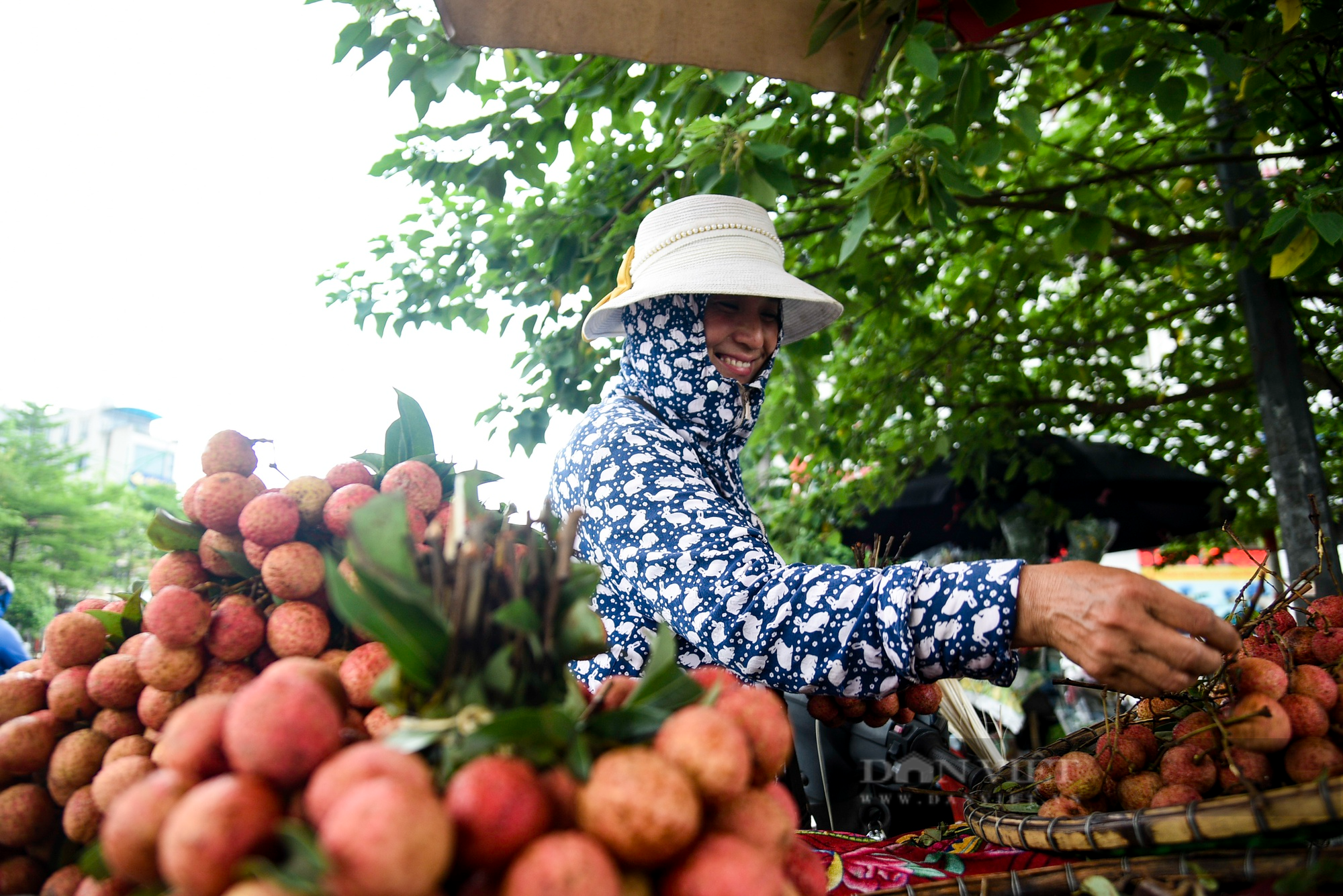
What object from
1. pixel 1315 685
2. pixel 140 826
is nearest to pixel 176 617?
pixel 140 826

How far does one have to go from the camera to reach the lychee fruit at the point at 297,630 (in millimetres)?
1044

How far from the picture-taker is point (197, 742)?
69 cm

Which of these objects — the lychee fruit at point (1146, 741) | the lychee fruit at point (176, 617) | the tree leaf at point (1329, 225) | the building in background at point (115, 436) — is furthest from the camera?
the building in background at point (115, 436)

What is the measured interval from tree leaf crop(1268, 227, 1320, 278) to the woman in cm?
158

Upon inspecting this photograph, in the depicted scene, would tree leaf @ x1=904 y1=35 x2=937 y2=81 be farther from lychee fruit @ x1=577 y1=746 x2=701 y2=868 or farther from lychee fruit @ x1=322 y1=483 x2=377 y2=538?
lychee fruit @ x1=577 y1=746 x2=701 y2=868

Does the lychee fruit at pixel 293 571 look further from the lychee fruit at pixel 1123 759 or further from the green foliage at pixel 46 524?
the green foliage at pixel 46 524

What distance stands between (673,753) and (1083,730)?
1.22 m

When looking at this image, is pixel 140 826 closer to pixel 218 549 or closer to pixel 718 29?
pixel 218 549

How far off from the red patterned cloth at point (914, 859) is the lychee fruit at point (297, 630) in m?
0.83

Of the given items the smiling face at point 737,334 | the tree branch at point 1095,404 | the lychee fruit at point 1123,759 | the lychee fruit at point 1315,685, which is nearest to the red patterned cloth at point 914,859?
the lychee fruit at point 1123,759

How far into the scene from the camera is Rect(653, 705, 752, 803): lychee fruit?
26.7 inches

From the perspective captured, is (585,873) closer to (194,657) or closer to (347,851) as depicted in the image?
(347,851)

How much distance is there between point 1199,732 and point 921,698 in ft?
1.96

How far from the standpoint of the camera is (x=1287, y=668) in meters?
1.24
